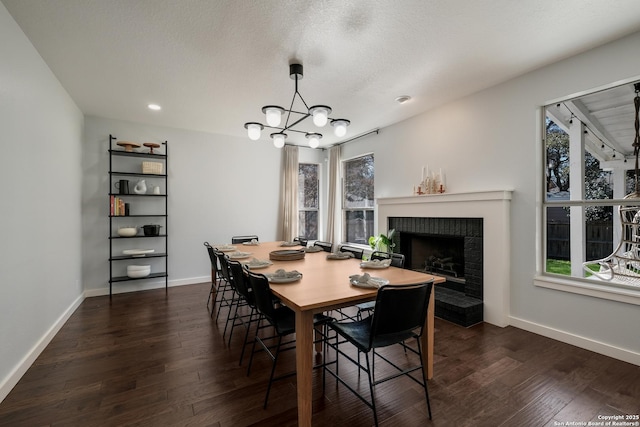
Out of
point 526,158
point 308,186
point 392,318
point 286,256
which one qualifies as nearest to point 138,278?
point 286,256

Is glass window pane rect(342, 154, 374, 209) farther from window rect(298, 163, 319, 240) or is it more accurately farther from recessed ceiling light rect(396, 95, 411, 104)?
recessed ceiling light rect(396, 95, 411, 104)

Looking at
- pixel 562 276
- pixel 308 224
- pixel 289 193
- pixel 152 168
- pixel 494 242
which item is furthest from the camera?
pixel 308 224

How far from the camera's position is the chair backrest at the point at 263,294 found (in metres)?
1.97

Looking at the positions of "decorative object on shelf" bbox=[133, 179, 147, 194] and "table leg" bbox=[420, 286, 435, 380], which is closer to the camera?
"table leg" bbox=[420, 286, 435, 380]

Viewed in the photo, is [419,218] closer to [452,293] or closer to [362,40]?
[452,293]

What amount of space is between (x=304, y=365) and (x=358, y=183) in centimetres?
475

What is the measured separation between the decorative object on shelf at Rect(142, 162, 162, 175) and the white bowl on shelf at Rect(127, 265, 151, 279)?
1.57 meters

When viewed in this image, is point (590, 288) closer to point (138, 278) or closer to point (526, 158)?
point (526, 158)

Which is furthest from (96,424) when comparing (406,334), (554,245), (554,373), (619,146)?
(619,146)

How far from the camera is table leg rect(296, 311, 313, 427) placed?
1.66 m

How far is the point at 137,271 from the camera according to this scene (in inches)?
181

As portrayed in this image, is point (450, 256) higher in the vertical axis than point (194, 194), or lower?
lower

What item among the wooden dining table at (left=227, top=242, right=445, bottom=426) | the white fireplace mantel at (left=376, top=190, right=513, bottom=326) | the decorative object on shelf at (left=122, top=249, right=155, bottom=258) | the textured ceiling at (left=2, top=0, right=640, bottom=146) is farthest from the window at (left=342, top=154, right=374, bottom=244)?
the decorative object on shelf at (left=122, top=249, right=155, bottom=258)

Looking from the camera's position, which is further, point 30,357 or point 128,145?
point 128,145
